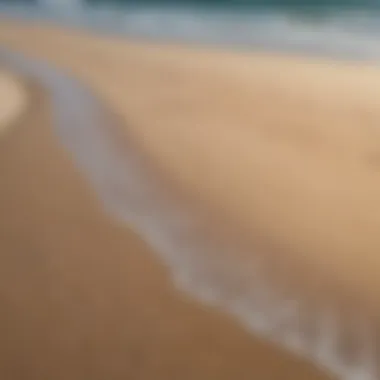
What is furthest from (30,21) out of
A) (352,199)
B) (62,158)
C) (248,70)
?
(352,199)

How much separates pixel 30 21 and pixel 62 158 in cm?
703

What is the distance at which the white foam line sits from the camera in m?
2.27

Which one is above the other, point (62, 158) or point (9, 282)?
point (62, 158)

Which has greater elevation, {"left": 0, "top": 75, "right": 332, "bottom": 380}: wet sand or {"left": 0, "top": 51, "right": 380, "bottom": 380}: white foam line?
{"left": 0, "top": 51, "right": 380, "bottom": 380}: white foam line

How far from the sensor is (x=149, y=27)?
30.3 feet

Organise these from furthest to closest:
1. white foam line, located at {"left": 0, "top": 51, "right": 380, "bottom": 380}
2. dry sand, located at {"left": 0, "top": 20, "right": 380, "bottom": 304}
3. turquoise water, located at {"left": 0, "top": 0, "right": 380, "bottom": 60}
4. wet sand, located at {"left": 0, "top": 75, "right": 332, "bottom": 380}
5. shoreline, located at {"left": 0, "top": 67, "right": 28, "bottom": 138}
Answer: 1. turquoise water, located at {"left": 0, "top": 0, "right": 380, "bottom": 60}
2. shoreline, located at {"left": 0, "top": 67, "right": 28, "bottom": 138}
3. dry sand, located at {"left": 0, "top": 20, "right": 380, "bottom": 304}
4. white foam line, located at {"left": 0, "top": 51, "right": 380, "bottom": 380}
5. wet sand, located at {"left": 0, "top": 75, "right": 332, "bottom": 380}

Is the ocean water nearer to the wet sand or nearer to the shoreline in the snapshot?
the wet sand

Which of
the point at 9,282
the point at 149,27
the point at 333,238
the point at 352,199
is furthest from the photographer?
the point at 149,27

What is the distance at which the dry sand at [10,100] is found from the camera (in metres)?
4.49

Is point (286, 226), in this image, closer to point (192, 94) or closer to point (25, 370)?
point (25, 370)

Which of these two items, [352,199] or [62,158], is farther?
[62,158]

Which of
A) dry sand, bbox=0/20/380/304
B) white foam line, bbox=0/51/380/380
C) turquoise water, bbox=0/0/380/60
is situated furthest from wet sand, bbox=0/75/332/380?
turquoise water, bbox=0/0/380/60

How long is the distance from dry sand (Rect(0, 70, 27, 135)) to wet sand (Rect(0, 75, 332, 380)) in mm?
1402

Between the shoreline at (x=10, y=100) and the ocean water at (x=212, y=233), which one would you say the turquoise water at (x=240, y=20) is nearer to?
the ocean water at (x=212, y=233)
